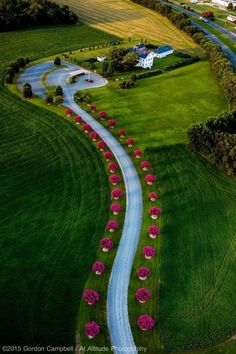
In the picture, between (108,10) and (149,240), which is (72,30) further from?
(149,240)

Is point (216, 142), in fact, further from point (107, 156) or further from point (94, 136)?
point (94, 136)

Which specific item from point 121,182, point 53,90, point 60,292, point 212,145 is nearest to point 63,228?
point 60,292

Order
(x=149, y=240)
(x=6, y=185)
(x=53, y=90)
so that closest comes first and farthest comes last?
(x=149, y=240) → (x=6, y=185) → (x=53, y=90)

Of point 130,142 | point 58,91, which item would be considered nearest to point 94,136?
point 130,142

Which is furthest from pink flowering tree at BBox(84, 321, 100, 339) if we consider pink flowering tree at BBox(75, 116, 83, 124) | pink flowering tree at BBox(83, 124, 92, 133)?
pink flowering tree at BBox(75, 116, 83, 124)

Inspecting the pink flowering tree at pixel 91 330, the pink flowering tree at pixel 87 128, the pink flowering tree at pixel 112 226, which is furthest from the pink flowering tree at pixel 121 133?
the pink flowering tree at pixel 91 330

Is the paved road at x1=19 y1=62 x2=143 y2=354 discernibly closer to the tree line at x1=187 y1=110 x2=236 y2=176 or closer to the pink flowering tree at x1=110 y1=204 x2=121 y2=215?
the pink flowering tree at x1=110 y1=204 x2=121 y2=215

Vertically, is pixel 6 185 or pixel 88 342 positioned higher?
pixel 6 185

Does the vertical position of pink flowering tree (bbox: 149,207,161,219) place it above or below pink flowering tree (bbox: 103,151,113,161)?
below
